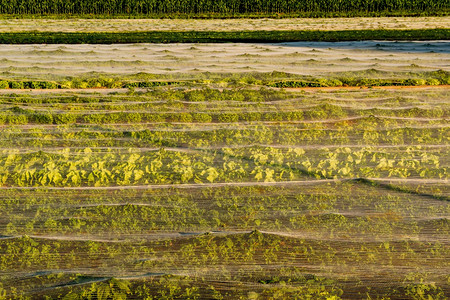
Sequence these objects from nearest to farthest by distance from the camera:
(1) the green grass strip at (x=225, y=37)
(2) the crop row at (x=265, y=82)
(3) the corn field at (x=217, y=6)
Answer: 1. (2) the crop row at (x=265, y=82)
2. (1) the green grass strip at (x=225, y=37)
3. (3) the corn field at (x=217, y=6)

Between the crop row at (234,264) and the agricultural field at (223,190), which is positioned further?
the agricultural field at (223,190)

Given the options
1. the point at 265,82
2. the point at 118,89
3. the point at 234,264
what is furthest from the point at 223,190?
the point at 265,82

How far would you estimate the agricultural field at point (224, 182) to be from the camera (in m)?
2.64

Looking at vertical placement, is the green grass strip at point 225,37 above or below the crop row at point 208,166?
above

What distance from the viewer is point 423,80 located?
678cm

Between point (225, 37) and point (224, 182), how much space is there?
9624mm

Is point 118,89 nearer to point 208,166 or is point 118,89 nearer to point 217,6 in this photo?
point 208,166

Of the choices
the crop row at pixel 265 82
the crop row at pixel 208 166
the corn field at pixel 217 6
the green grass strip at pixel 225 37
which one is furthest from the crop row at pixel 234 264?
the corn field at pixel 217 6

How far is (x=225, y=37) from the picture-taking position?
12.6 metres

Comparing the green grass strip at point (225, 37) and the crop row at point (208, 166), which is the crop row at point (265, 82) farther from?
the green grass strip at point (225, 37)

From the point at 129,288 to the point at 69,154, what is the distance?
190cm

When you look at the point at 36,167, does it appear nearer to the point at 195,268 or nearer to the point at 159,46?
the point at 195,268

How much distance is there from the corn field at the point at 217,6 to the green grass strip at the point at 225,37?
26.5 feet

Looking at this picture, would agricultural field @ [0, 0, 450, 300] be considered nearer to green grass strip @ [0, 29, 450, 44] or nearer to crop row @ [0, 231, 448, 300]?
crop row @ [0, 231, 448, 300]
